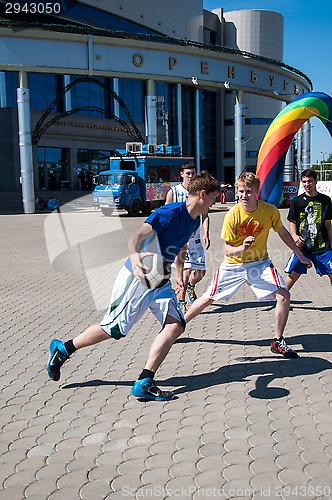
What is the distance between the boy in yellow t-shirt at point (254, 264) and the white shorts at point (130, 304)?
1002 mm

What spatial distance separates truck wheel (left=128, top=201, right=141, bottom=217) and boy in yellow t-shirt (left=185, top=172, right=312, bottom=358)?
837 inches

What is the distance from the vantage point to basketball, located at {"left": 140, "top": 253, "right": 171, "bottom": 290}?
4.05 meters

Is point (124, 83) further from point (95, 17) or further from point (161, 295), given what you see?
point (161, 295)

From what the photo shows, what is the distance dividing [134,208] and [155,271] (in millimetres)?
22454

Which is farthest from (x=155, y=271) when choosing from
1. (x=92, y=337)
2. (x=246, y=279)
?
(x=246, y=279)

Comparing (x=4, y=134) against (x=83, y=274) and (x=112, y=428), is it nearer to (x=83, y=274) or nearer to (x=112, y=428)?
(x=83, y=274)

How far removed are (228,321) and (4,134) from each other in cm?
3725

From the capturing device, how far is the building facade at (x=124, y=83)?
28.8 metres

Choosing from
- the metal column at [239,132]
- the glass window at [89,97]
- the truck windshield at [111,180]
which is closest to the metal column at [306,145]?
the metal column at [239,132]

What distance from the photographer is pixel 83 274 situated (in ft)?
34.4

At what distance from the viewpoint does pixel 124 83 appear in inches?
1836

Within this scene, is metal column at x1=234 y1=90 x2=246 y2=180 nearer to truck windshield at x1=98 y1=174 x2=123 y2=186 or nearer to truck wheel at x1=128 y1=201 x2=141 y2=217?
truck wheel at x1=128 y1=201 x2=141 y2=217

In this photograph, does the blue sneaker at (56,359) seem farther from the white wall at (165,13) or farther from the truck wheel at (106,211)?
the white wall at (165,13)

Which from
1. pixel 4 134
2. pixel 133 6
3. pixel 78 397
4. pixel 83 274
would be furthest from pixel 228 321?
pixel 133 6
